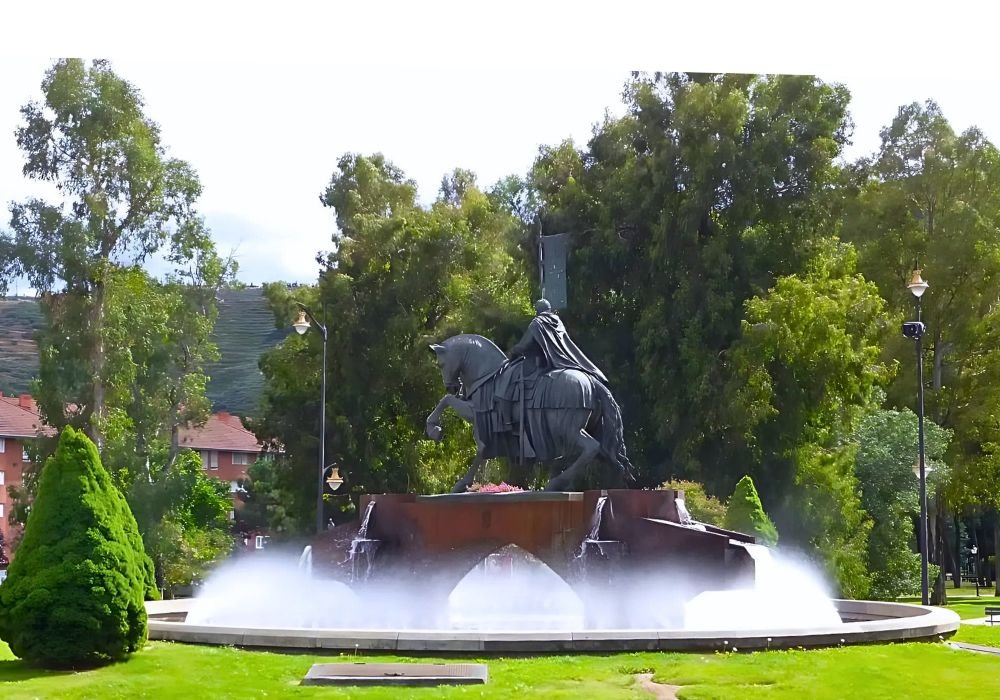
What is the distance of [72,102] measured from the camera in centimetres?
4103

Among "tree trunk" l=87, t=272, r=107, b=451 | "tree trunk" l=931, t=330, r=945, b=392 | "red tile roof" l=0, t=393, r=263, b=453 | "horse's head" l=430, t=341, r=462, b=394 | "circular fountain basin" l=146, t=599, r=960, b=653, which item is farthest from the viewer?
"red tile roof" l=0, t=393, r=263, b=453

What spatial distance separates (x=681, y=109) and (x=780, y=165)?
3644 millimetres

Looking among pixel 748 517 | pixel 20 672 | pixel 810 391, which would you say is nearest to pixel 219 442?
pixel 810 391

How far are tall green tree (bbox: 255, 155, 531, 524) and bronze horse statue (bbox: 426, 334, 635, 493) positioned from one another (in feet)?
75.1

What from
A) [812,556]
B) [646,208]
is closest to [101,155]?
[646,208]

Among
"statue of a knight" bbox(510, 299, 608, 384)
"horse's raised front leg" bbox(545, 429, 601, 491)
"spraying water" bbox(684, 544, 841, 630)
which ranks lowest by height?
"spraying water" bbox(684, 544, 841, 630)

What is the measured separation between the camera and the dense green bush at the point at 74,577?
1444 cm

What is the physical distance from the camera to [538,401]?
802 inches

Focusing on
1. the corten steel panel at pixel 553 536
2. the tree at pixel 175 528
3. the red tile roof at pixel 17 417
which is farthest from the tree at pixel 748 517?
the red tile roof at pixel 17 417

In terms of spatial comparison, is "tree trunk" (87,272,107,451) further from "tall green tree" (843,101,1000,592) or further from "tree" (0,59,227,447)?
"tall green tree" (843,101,1000,592)

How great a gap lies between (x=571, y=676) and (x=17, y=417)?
64383 millimetres

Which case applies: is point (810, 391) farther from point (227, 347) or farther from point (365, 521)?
point (227, 347)

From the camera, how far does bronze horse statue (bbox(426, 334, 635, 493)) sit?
20.2m

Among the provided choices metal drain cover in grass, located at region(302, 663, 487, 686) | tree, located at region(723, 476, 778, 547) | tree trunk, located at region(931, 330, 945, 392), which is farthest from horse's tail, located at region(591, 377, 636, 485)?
tree trunk, located at region(931, 330, 945, 392)
